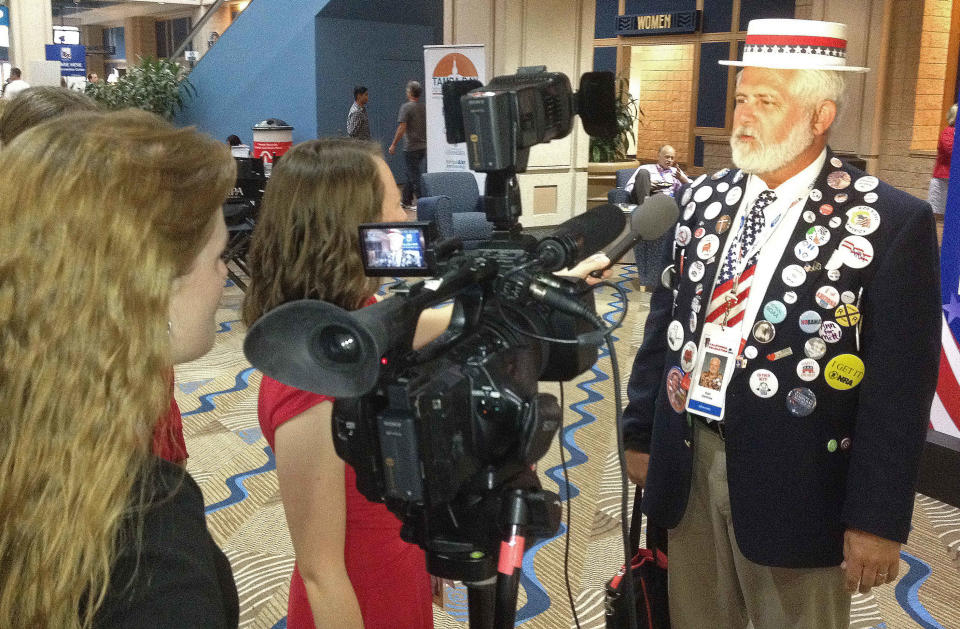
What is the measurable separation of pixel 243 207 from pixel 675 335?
5253mm

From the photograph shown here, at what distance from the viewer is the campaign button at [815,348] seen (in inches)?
66.7

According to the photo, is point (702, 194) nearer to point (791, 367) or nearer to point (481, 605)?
point (791, 367)

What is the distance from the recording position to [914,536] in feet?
10.6

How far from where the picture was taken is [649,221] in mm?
1203

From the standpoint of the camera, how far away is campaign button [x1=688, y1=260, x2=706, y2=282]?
1.88 m

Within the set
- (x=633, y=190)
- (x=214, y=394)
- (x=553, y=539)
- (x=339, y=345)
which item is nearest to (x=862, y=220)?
(x=339, y=345)

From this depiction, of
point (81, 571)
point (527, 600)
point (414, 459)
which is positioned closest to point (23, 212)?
point (81, 571)

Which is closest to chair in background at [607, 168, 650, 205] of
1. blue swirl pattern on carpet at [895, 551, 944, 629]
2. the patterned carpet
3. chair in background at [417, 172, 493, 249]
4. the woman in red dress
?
chair in background at [417, 172, 493, 249]

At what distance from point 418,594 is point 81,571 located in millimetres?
878

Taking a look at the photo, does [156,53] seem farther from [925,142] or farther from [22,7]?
[925,142]

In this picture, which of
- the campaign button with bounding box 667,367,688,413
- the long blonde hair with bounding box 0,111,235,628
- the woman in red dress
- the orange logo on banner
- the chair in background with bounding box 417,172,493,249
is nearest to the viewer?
→ the long blonde hair with bounding box 0,111,235,628

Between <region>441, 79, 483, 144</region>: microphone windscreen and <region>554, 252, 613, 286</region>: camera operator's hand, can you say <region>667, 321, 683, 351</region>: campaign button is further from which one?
<region>441, 79, 483, 144</region>: microphone windscreen

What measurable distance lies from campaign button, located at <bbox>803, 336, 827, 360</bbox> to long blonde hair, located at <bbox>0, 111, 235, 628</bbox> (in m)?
1.27

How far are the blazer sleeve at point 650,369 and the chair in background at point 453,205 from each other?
16.8ft
